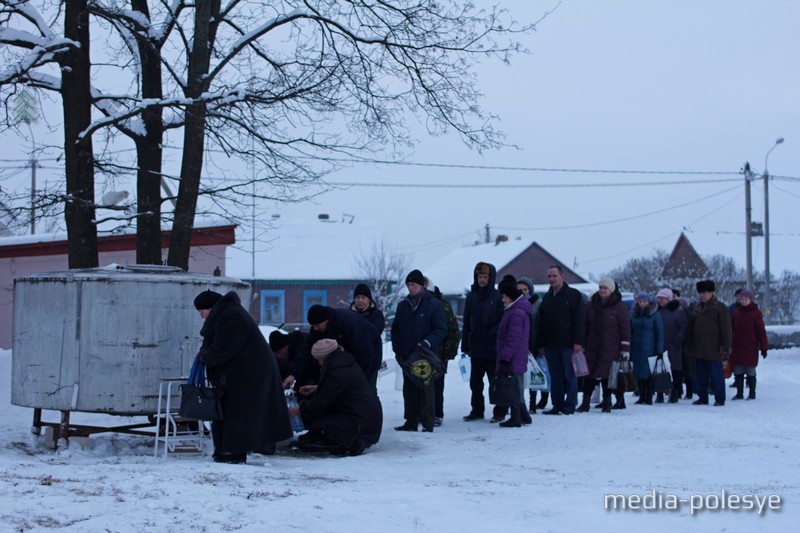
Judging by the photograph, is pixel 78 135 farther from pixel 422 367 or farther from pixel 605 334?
pixel 605 334

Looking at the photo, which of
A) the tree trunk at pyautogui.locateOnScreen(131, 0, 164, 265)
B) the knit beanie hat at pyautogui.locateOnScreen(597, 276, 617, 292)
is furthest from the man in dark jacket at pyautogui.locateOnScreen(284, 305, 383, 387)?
the knit beanie hat at pyautogui.locateOnScreen(597, 276, 617, 292)

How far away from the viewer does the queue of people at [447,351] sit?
8.91 metres

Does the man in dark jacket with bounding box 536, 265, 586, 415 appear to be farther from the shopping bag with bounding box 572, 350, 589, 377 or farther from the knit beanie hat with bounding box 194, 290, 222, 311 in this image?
the knit beanie hat with bounding box 194, 290, 222, 311

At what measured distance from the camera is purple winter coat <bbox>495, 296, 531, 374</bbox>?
11430 millimetres

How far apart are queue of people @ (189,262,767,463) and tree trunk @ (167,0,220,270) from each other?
310 cm

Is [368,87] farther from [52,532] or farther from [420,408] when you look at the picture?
[52,532]

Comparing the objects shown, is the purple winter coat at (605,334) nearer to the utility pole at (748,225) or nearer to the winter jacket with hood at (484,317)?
the winter jacket with hood at (484,317)

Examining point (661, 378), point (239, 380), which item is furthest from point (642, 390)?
point (239, 380)

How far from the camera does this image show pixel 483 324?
12.2m

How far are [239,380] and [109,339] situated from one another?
5.82ft

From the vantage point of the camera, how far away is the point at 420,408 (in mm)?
11602

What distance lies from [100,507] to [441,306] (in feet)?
20.8

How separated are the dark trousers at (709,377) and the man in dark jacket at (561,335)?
2610 millimetres

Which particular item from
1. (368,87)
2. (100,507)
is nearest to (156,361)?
(100,507)
